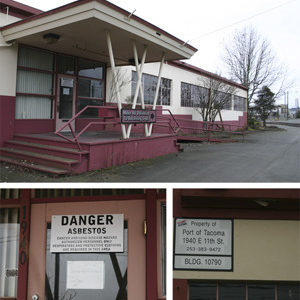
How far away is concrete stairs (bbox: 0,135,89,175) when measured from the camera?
729cm

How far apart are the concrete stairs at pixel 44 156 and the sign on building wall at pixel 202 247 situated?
10.8 feet

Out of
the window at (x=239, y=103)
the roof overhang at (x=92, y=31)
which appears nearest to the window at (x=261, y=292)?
the roof overhang at (x=92, y=31)

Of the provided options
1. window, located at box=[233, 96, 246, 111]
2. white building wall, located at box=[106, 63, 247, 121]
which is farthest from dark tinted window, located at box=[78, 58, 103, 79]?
window, located at box=[233, 96, 246, 111]

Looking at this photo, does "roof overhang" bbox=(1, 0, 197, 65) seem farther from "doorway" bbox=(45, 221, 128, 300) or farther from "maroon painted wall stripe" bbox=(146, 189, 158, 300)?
"doorway" bbox=(45, 221, 128, 300)

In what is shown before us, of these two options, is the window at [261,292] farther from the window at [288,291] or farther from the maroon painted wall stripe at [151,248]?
the maroon painted wall stripe at [151,248]

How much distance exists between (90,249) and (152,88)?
1210 centimetres

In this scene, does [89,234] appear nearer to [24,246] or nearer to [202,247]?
[24,246]

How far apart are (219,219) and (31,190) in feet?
10.7

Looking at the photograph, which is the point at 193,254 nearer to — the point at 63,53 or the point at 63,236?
the point at 63,236

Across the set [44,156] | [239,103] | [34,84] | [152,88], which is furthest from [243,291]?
[239,103]

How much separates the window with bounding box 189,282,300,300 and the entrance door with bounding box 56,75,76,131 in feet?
24.2

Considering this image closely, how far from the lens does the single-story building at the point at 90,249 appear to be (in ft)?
17.9

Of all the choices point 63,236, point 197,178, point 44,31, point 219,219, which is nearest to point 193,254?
point 219,219

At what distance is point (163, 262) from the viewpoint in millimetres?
5453
